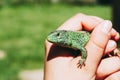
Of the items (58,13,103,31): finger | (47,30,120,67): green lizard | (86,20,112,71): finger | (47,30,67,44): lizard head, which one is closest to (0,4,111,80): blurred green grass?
(58,13,103,31): finger

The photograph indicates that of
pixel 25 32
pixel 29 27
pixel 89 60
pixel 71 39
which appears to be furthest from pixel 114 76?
pixel 29 27

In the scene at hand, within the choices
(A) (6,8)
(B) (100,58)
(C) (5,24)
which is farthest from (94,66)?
(A) (6,8)

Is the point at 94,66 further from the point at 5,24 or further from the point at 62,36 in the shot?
the point at 5,24

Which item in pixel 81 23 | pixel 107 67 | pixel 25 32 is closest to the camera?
pixel 107 67

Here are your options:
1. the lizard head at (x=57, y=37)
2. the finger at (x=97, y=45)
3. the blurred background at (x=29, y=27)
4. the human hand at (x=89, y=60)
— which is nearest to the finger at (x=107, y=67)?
the human hand at (x=89, y=60)

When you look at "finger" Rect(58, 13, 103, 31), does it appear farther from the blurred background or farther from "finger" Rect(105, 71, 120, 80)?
the blurred background

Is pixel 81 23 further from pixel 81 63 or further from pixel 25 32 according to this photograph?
pixel 25 32
